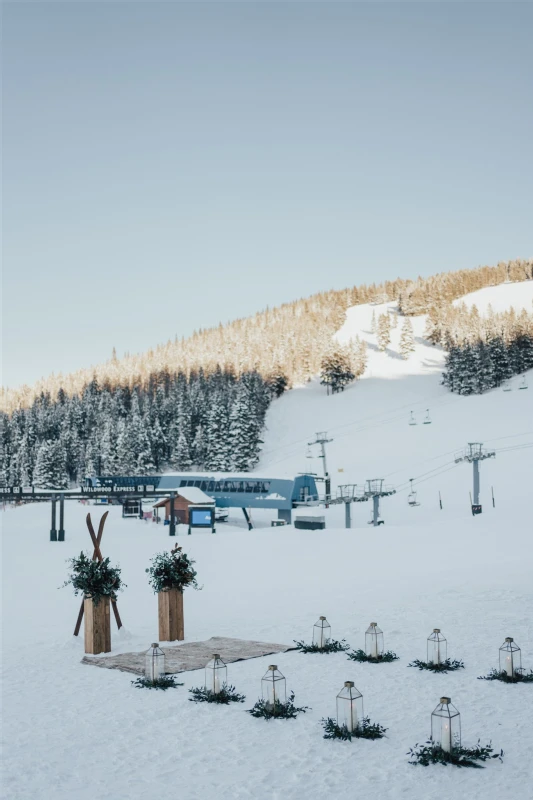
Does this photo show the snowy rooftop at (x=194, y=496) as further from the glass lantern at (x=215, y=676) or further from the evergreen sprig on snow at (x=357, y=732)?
the evergreen sprig on snow at (x=357, y=732)

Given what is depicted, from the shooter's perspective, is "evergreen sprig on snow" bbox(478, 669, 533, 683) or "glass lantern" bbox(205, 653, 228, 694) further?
"evergreen sprig on snow" bbox(478, 669, 533, 683)

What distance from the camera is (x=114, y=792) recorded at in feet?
24.5

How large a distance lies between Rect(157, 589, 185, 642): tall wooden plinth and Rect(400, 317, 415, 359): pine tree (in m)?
119

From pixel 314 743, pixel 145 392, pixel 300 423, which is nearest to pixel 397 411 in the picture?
pixel 300 423

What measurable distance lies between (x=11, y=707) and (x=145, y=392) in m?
129

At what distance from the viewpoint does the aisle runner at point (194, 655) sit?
12930 millimetres

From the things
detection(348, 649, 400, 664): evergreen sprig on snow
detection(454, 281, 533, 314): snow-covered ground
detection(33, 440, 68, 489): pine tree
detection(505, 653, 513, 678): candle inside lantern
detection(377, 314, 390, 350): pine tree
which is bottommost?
detection(348, 649, 400, 664): evergreen sprig on snow

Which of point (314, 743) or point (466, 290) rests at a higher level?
point (466, 290)

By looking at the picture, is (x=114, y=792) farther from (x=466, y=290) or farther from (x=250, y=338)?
(x=466, y=290)

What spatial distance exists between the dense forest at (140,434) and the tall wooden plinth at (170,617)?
71.4m

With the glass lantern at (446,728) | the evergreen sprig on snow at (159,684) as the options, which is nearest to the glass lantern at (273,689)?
the evergreen sprig on snow at (159,684)

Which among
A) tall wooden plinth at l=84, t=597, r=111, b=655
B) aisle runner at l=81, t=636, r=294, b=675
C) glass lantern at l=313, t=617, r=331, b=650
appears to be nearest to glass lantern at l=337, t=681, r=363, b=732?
aisle runner at l=81, t=636, r=294, b=675

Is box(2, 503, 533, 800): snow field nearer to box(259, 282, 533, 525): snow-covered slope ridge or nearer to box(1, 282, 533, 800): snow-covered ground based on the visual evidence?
box(1, 282, 533, 800): snow-covered ground

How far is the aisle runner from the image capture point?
12.9 meters
